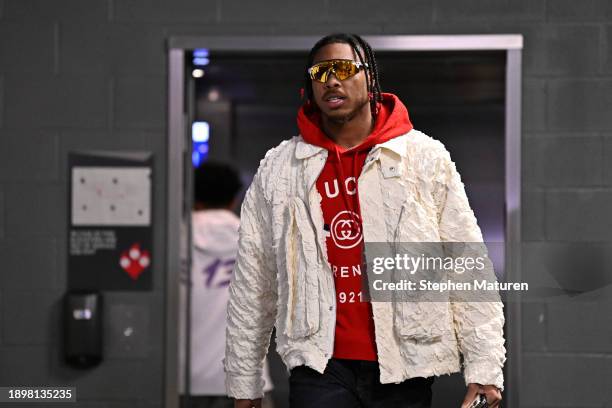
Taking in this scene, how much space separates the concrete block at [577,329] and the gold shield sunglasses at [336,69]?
1881 millimetres

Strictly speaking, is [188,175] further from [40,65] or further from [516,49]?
[516,49]

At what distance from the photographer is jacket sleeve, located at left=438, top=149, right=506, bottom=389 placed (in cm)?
240

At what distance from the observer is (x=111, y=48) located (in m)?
4.04

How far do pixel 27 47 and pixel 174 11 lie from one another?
0.65 meters

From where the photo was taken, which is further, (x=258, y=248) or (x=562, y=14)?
(x=562, y=14)

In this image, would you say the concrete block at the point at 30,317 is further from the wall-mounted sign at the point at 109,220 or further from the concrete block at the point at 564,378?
the concrete block at the point at 564,378

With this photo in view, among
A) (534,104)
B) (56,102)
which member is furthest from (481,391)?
(56,102)

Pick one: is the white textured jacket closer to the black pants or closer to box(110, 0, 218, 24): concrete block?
the black pants

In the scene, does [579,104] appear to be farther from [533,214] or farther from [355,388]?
[355,388]

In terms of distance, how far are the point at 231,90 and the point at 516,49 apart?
6.80ft

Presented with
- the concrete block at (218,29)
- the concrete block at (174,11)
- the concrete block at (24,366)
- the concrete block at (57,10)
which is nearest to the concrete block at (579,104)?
the concrete block at (218,29)

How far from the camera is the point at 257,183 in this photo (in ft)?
8.60

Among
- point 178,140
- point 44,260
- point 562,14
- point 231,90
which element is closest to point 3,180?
point 44,260

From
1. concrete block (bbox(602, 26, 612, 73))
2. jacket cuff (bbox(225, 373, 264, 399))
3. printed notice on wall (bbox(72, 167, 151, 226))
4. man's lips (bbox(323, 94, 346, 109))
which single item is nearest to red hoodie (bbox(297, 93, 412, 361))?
man's lips (bbox(323, 94, 346, 109))
